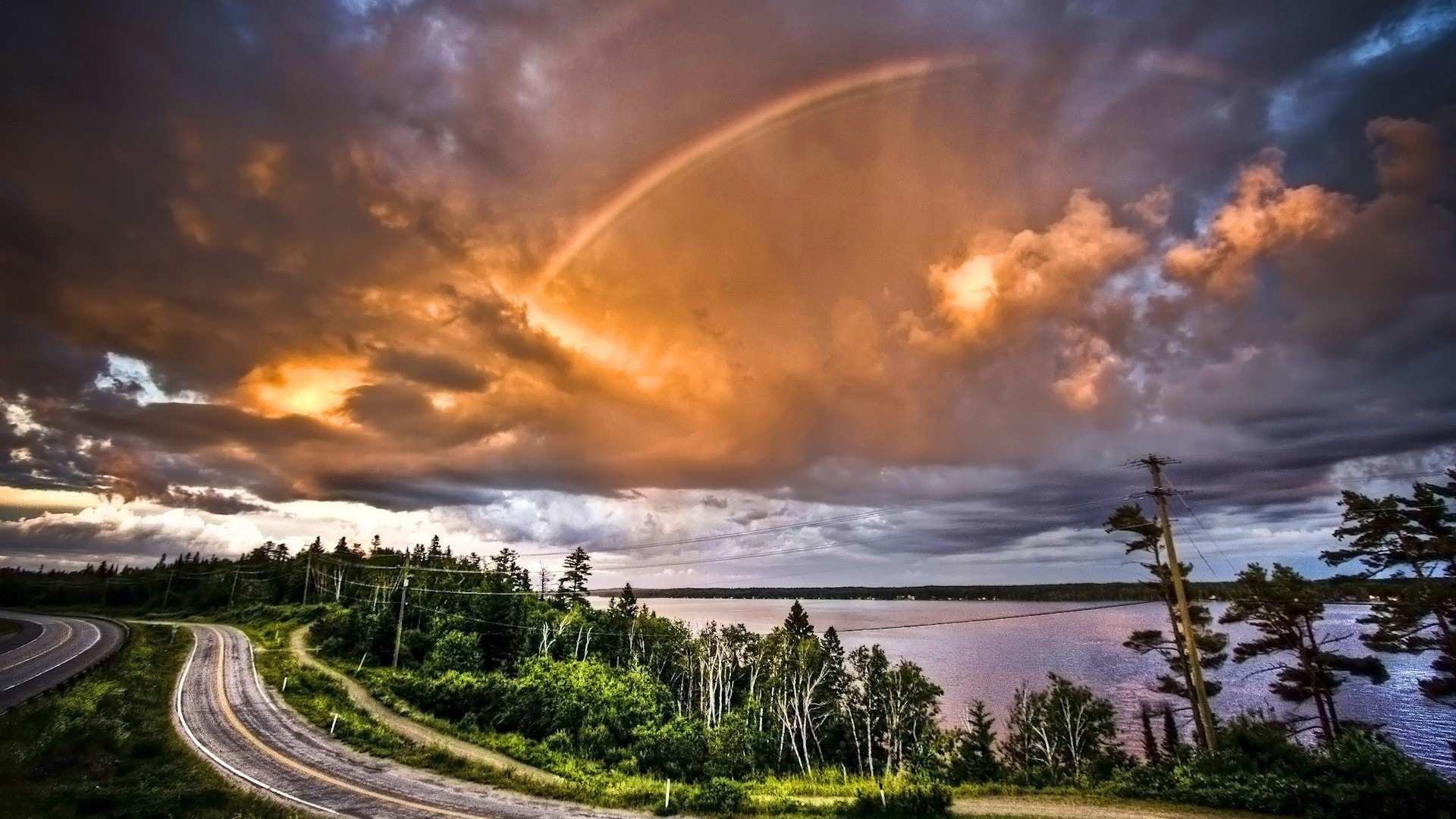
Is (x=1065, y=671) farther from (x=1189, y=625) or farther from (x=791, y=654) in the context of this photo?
(x=1189, y=625)

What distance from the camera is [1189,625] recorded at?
26.4 metres

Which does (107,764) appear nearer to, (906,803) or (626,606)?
(906,803)

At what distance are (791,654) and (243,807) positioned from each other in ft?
194

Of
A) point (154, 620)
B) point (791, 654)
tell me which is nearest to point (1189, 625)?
point (791, 654)

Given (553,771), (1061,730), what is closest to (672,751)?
(553,771)

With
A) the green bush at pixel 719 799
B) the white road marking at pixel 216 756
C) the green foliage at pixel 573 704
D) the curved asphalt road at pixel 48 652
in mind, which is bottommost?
the green foliage at pixel 573 704

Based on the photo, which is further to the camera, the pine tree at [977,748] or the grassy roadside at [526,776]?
the pine tree at [977,748]

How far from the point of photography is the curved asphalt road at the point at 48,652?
42375 mm

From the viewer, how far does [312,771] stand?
30.5 metres

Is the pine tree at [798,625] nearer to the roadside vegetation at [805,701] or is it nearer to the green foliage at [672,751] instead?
the roadside vegetation at [805,701]

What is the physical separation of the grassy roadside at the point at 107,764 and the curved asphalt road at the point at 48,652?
3.53 m

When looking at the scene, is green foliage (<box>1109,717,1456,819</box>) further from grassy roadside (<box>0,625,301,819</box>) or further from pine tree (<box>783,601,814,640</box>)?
pine tree (<box>783,601,814,640</box>)

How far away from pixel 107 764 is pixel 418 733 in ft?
58.8

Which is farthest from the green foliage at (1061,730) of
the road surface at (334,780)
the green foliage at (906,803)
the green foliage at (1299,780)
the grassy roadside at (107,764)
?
the grassy roadside at (107,764)
